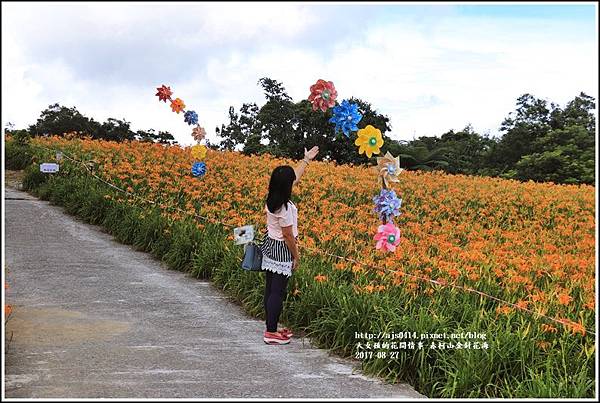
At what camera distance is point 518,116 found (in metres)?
25.8

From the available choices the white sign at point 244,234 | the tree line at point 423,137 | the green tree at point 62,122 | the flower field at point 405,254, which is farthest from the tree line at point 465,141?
the white sign at point 244,234

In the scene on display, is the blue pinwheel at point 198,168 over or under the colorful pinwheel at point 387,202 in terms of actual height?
over

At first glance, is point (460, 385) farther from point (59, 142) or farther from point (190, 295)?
point (59, 142)

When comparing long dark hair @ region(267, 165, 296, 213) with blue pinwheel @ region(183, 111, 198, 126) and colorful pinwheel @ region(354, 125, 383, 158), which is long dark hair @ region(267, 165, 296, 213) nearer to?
colorful pinwheel @ region(354, 125, 383, 158)

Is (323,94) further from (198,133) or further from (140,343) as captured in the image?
(198,133)

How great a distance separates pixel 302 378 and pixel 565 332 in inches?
72.8


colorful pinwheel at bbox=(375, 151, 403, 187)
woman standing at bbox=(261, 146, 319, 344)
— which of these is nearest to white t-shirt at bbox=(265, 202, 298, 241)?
woman standing at bbox=(261, 146, 319, 344)

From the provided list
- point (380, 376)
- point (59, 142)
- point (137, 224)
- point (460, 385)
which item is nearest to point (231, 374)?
point (380, 376)

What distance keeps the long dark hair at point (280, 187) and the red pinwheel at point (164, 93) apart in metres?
6.35

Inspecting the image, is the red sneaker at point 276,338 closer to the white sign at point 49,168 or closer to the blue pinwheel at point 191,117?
the blue pinwheel at point 191,117

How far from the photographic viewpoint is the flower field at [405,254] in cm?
452

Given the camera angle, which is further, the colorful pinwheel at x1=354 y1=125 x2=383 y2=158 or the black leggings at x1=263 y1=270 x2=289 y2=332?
the colorful pinwheel at x1=354 y1=125 x2=383 y2=158

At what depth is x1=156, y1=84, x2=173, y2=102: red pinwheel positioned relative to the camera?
35.2 feet

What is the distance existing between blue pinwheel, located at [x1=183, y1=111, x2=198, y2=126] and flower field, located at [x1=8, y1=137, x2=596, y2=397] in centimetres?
83
